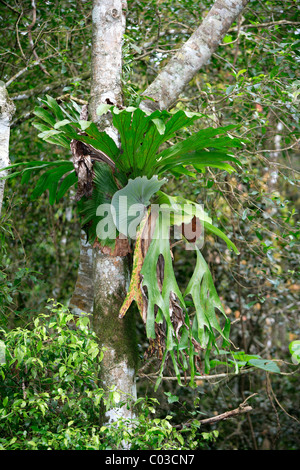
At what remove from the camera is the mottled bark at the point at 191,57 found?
271cm

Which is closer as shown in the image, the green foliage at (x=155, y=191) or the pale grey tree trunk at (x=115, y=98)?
the green foliage at (x=155, y=191)

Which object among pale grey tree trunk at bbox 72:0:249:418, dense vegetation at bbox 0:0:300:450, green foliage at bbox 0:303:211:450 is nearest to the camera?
green foliage at bbox 0:303:211:450

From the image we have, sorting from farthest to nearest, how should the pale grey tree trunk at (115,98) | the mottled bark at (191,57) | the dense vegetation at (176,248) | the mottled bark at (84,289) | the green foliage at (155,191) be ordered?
the mottled bark at (84,289), the mottled bark at (191,57), the pale grey tree trunk at (115,98), the green foliage at (155,191), the dense vegetation at (176,248)

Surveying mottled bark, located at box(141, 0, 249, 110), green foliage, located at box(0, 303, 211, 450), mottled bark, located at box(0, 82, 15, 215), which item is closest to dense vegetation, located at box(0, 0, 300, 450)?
green foliage, located at box(0, 303, 211, 450)

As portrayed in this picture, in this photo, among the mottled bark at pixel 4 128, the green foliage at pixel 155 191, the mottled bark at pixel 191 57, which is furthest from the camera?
the mottled bark at pixel 191 57

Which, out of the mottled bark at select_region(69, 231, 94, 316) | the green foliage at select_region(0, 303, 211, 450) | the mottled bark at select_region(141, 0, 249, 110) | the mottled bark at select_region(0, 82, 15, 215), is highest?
the mottled bark at select_region(141, 0, 249, 110)

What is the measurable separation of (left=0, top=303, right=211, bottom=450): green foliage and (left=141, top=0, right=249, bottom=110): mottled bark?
1.38 m

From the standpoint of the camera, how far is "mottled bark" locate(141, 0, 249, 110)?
2.71 metres

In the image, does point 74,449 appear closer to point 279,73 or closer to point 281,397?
point 279,73

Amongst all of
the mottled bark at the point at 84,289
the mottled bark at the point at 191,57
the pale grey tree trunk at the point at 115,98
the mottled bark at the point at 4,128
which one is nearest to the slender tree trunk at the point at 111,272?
the pale grey tree trunk at the point at 115,98

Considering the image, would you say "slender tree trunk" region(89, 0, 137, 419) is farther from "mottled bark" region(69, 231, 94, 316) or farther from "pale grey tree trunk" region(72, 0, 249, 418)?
"mottled bark" region(69, 231, 94, 316)

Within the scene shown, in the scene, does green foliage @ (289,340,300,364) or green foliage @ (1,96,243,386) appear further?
green foliage @ (1,96,243,386)

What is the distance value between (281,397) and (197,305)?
11.5 feet

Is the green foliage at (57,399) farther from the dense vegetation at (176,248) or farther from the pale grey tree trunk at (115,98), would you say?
the pale grey tree trunk at (115,98)
